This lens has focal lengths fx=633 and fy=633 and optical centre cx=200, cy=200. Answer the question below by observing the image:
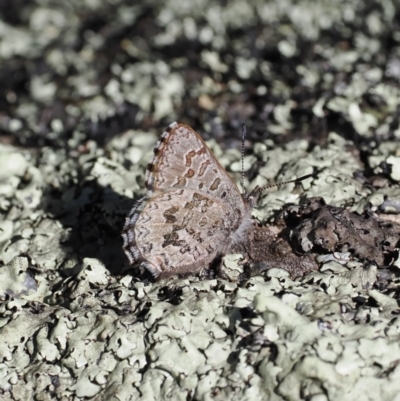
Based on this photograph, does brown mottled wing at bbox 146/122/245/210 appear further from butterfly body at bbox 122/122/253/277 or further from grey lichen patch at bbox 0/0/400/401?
grey lichen patch at bbox 0/0/400/401

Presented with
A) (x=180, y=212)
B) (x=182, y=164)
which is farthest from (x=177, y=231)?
(x=182, y=164)

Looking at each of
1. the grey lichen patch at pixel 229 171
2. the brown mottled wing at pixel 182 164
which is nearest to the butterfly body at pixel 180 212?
the brown mottled wing at pixel 182 164

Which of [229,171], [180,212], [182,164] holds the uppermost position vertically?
[182,164]

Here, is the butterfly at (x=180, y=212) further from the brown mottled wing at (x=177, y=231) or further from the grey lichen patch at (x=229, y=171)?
the grey lichen patch at (x=229, y=171)

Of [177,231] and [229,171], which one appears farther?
[229,171]

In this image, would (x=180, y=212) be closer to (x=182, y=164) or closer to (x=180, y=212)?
(x=180, y=212)

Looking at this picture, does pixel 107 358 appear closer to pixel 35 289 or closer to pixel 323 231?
pixel 35 289
